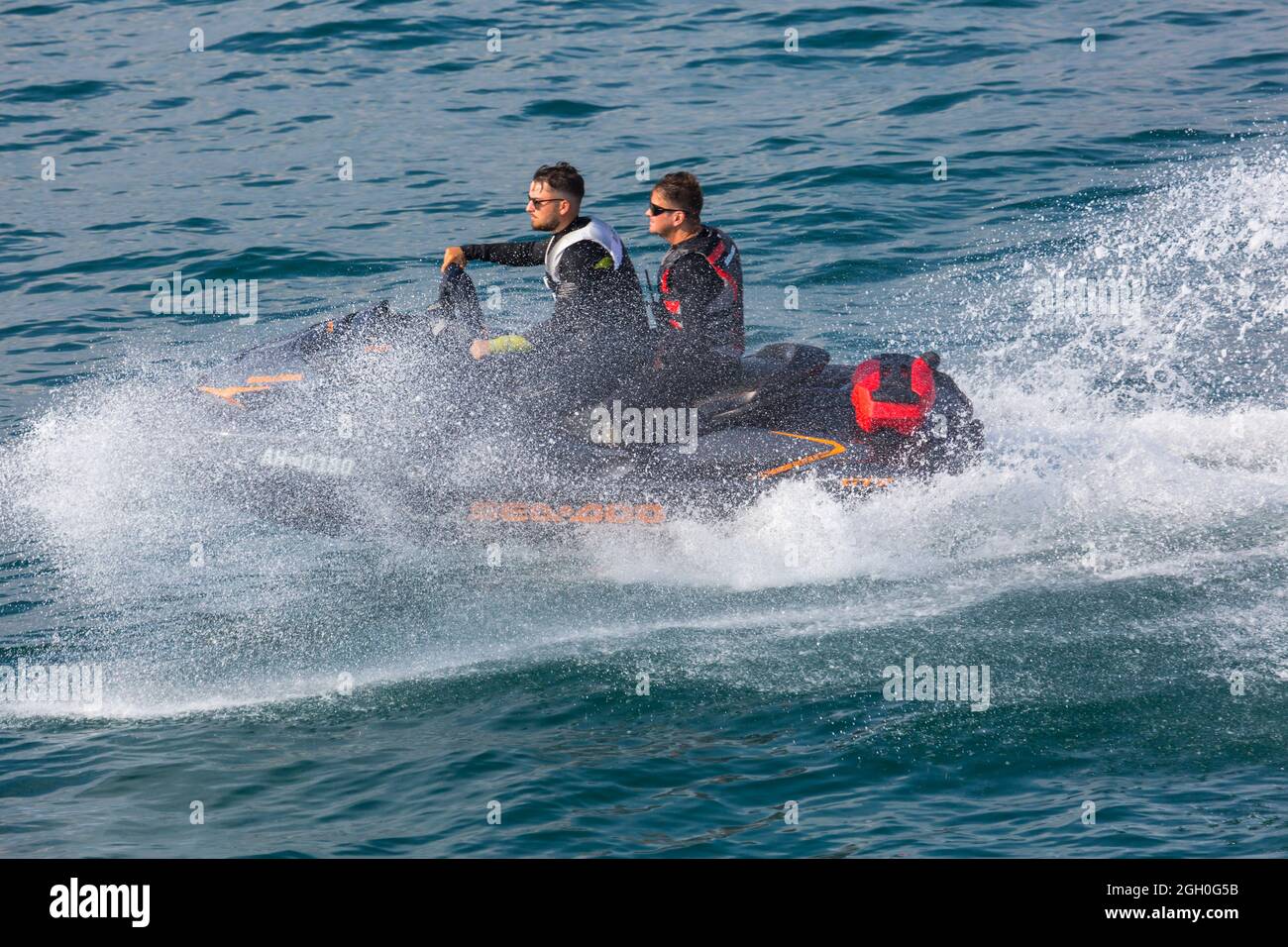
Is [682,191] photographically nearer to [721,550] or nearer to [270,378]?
[721,550]

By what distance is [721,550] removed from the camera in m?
8.06

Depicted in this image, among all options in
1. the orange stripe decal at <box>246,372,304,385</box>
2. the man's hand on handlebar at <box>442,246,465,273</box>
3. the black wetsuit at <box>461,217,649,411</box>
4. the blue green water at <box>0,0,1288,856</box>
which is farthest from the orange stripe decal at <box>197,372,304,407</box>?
the black wetsuit at <box>461,217,649,411</box>

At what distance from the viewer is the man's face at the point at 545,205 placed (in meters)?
8.21

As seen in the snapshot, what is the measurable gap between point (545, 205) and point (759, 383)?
5.04 ft

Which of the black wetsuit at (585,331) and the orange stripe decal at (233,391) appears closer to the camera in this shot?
the black wetsuit at (585,331)

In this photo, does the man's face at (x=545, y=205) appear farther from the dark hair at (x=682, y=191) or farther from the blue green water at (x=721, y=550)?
the blue green water at (x=721, y=550)

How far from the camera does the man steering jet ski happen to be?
814 centimetres

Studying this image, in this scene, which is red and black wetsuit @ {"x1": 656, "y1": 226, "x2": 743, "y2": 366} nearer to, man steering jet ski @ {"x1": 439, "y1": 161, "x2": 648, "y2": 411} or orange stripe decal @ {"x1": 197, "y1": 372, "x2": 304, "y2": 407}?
man steering jet ski @ {"x1": 439, "y1": 161, "x2": 648, "y2": 411}

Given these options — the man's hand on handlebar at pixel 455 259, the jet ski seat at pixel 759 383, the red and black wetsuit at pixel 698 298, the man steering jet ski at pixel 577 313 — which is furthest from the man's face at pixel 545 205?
the jet ski seat at pixel 759 383

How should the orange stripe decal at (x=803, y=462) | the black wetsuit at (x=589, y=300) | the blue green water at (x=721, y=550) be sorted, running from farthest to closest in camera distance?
1. the black wetsuit at (x=589, y=300)
2. the orange stripe decal at (x=803, y=462)
3. the blue green water at (x=721, y=550)

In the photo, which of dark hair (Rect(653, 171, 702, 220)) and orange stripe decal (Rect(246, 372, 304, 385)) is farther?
orange stripe decal (Rect(246, 372, 304, 385))

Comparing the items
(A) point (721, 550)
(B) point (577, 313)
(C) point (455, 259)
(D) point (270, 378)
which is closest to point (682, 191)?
(B) point (577, 313)

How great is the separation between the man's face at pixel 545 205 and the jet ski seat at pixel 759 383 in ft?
4.25

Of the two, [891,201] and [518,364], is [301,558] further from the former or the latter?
[891,201]
